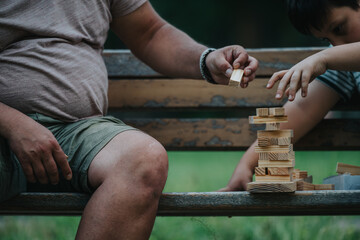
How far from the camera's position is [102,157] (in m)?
1.55

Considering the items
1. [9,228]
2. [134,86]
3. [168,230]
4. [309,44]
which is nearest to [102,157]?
[134,86]

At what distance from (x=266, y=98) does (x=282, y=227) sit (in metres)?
1.10

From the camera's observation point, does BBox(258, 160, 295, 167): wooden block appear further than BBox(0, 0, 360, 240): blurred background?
No

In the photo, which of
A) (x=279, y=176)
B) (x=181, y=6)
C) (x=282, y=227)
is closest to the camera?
(x=279, y=176)

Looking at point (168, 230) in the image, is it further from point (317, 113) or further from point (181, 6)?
point (181, 6)

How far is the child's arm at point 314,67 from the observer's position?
1.71 metres

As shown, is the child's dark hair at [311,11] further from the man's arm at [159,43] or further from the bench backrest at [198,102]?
the man's arm at [159,43]

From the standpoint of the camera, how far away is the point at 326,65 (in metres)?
1.85

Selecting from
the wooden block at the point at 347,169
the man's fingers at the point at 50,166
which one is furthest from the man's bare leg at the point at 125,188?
the wooden block at the point at 347,169

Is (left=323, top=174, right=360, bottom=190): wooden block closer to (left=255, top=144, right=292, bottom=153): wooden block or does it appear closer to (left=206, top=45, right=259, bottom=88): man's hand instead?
(left=255, top=144, right=292, bottom=153): wooden block

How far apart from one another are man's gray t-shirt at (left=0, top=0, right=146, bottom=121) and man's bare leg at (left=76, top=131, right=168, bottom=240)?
0.90ft

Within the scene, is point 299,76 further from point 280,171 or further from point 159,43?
point 159,43

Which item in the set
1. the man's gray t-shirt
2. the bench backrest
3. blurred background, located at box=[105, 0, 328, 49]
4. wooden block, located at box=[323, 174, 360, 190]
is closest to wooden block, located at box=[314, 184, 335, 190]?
wooden block, located at box=[323, 174, 360, 190]

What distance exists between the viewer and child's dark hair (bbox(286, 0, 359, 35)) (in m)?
2.14
